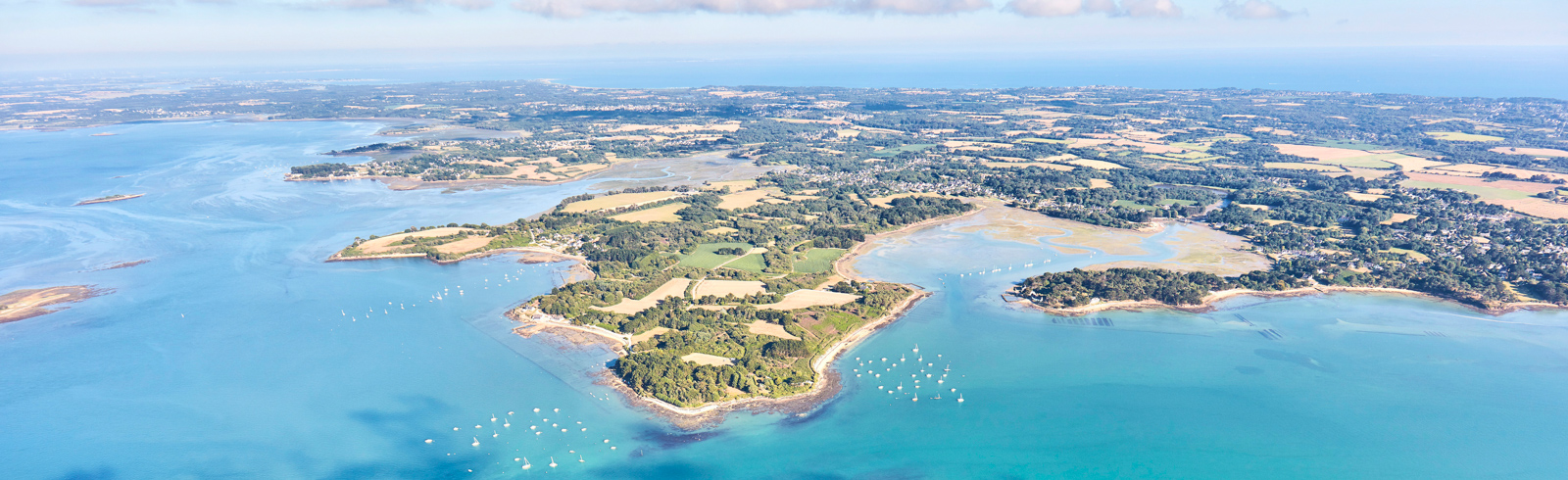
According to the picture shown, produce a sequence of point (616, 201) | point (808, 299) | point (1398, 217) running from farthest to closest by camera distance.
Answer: point (616, 201) → point (1398, 217) → point (808, 299)

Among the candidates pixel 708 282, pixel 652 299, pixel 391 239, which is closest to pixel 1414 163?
pixel 708 282

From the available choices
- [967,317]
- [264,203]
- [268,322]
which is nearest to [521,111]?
[264,203]

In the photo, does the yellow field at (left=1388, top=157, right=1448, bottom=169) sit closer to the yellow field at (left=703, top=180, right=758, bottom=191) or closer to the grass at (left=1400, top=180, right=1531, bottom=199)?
the grass at (left=1400, top=180, right=1531, bottom=199)

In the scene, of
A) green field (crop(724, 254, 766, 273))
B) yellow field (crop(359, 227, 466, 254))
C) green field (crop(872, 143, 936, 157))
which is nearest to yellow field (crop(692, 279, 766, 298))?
green field (crop(724, 254, 766, 273))

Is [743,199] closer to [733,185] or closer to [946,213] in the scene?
[733,185]

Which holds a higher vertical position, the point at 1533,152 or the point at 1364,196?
the point at 1533,152

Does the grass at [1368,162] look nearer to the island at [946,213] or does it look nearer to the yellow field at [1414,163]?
the island at [946,213]
